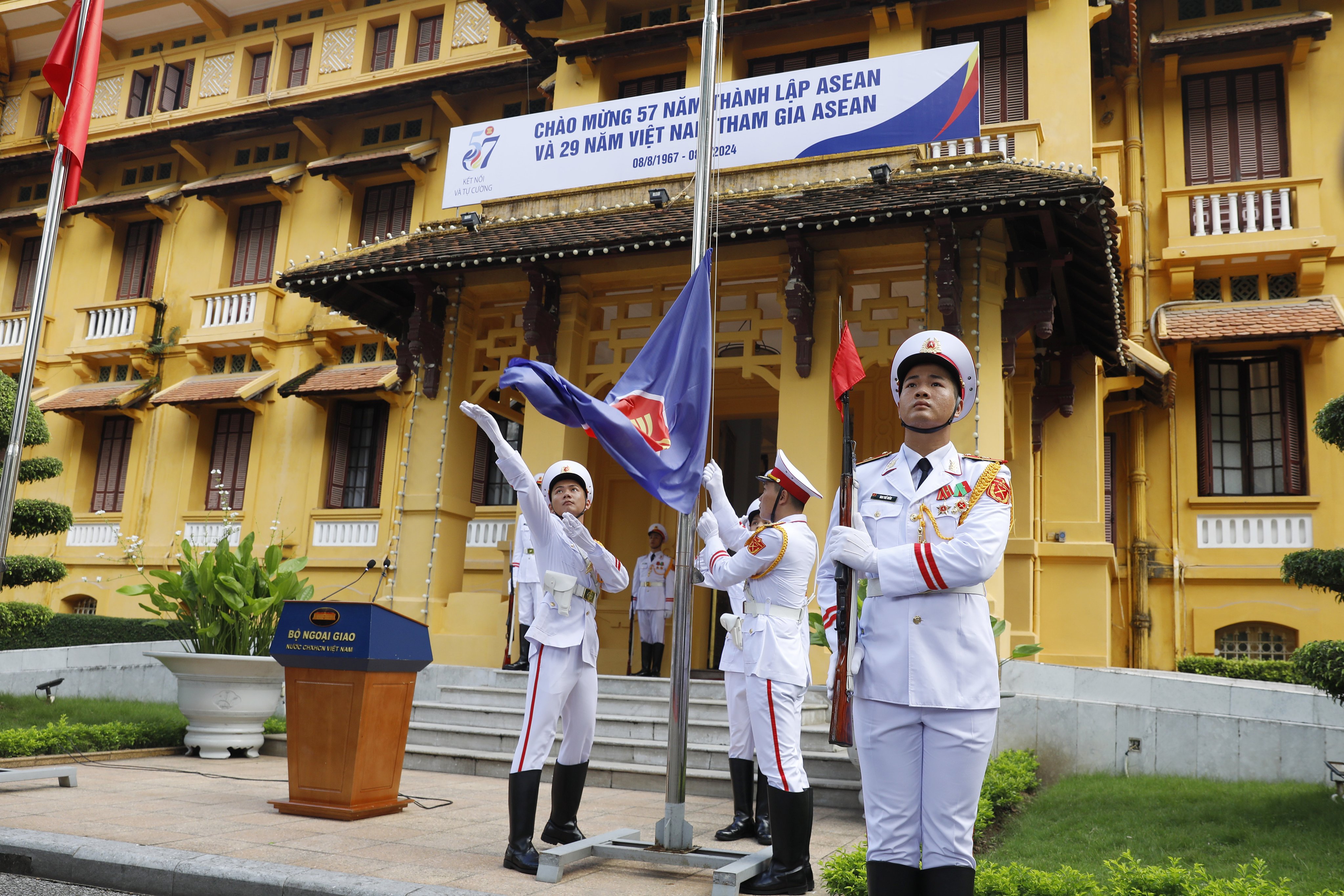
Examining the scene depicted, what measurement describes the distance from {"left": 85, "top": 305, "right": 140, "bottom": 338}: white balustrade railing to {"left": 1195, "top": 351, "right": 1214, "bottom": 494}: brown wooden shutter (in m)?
19.2

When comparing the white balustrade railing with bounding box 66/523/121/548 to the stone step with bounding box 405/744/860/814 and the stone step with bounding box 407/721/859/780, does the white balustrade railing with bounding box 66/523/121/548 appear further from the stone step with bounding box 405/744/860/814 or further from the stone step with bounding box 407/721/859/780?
the stone step with bounding box 405/744/860/814

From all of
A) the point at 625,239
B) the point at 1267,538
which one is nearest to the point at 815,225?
the point at 625,239

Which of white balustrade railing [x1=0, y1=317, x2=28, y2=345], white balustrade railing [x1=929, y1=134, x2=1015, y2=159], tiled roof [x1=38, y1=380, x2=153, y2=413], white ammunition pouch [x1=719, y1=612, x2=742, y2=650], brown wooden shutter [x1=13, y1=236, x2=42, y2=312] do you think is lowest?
white ammunition pouch [x1=719, y1=612, x2=742, y2=650]

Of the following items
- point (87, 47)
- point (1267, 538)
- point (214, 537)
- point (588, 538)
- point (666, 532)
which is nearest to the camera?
point (588, 538)

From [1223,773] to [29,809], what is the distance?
863 centimetres

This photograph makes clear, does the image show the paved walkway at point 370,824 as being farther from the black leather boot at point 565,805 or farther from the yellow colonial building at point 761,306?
the yellow colonial building at point 761,306

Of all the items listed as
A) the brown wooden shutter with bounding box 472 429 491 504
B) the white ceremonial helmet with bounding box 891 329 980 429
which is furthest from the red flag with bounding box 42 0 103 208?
the brown wooden shutter with bounding box 472 429 491 504

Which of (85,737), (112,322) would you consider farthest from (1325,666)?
(112,322)

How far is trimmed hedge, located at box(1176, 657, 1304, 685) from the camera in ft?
43.4

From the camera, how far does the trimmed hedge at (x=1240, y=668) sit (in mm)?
13242

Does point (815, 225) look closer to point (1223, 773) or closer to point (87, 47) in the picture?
point (1223, 773)

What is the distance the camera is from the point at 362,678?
6930mm

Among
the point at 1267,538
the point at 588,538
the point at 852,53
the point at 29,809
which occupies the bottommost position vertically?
the point at 29,809

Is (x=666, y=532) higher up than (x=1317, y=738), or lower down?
higher up
